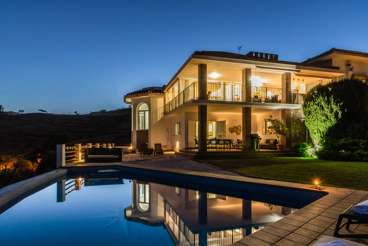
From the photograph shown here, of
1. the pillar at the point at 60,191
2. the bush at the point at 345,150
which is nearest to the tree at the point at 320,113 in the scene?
the bush at the point at 345,150

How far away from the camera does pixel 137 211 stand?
5898 mm

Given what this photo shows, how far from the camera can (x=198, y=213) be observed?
5.54 m

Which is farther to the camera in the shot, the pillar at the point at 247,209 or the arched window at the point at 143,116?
the arched window at the point at 143,116

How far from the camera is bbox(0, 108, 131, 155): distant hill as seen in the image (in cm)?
3010

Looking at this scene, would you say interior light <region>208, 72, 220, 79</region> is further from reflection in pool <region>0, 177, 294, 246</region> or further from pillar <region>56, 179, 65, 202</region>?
pillar <region>56, 179, 65, 202</region>

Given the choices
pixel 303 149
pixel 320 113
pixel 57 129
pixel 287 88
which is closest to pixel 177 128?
pixel 287 88

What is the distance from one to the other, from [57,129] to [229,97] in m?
30.7

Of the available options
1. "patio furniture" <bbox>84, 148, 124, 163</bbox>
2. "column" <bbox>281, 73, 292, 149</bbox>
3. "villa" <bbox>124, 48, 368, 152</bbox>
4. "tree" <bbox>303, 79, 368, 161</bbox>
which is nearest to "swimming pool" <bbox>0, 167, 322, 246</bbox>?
"patio furniture" <bbox>84, 148, 124, 163</bbox>

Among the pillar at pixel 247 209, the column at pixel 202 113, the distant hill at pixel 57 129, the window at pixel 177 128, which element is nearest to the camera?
the pillar at pixel 247 209

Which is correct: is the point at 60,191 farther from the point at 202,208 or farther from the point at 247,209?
the point at 247,209

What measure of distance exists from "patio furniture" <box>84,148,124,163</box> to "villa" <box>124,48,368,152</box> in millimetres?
4541

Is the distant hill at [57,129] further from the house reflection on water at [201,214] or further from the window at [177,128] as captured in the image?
the house reflection on water at [201,214]

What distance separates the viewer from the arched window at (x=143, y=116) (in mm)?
21047

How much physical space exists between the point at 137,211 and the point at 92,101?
10118 centimetres
